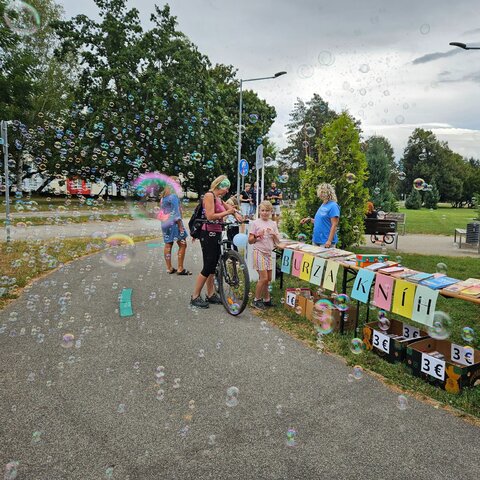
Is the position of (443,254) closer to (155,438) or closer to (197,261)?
(197,261)

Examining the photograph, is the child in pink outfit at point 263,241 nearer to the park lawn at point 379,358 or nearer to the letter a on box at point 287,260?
the letter a on box at point 287,260

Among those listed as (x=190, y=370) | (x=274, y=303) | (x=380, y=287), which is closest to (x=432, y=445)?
(x=380, y=287)

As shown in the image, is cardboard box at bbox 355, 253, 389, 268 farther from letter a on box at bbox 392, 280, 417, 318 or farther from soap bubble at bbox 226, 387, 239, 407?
soap bubble at bbox 226, 387, 239, 407

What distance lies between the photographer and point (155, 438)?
2885mm

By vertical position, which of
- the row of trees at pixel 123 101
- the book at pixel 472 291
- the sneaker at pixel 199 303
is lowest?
the sneaker at pixel 199 303

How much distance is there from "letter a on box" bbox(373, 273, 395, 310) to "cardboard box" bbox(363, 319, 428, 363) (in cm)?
33

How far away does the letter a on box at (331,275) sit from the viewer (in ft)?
16.4

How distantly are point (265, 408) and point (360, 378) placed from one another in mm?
1091

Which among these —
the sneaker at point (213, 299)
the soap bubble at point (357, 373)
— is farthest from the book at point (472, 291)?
the sneaker at point (213, 299)

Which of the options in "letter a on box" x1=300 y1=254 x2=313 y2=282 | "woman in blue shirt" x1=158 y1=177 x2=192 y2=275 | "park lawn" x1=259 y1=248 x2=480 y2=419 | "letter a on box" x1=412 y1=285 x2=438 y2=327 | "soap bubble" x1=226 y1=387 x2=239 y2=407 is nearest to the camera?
"soap bubble" x1=226 y1=387 x2=239 y2=407

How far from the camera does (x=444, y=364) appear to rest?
370 centimetres

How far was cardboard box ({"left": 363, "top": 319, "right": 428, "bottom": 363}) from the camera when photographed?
4.19 metres

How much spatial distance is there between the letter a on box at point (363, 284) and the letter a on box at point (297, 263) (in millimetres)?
1126

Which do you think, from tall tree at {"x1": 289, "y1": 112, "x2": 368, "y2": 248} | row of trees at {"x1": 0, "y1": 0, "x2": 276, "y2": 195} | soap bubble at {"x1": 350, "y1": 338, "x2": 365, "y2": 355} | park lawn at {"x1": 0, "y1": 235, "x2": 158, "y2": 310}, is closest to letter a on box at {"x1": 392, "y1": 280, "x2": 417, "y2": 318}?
soap bubble at {"x1": 350, "y1": 338, "x2": 365, "y2": 355}
